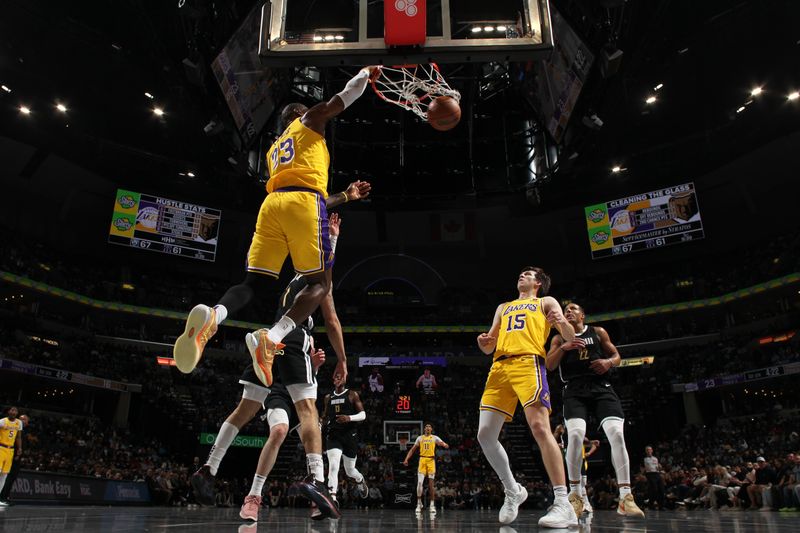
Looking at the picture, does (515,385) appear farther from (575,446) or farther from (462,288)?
(462,288)

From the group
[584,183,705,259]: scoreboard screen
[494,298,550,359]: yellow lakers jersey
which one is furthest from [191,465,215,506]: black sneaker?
[584,183,705,259]: scoreboard screen

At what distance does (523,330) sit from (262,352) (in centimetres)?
239

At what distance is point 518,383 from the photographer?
5.00 m

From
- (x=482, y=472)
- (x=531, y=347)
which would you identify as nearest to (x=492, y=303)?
(x=482, y=472)

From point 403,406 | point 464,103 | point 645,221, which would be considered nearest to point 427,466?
point 464,103

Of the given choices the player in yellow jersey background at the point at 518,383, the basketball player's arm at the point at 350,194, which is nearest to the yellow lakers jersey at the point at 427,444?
the player in yellow jersey background at the point at 518,383

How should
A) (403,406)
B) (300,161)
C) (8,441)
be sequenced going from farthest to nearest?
1. (403,406)
2. (8,441)
3. (300,161)

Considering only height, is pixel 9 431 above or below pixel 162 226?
below

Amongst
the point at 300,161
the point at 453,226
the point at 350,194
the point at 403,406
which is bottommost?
the point at 300,161

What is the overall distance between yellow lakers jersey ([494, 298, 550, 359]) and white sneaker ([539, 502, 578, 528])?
1.24m

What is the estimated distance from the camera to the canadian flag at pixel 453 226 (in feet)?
108

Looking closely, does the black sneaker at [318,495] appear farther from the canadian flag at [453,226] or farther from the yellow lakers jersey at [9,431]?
the canadian flag at [453,226]

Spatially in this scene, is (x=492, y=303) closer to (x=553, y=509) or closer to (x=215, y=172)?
(x=215, y=172)

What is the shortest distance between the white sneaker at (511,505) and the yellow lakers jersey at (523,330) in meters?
1.18
